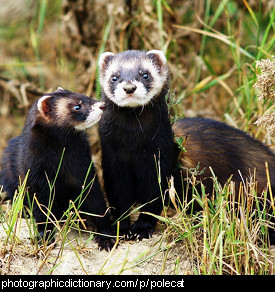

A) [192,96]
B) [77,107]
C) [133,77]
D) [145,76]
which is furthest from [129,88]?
[192,96]

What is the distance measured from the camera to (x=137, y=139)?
425 cm

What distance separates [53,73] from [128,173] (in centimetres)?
436

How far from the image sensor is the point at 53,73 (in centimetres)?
832

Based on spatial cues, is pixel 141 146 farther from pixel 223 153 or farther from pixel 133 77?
pixel 223 153

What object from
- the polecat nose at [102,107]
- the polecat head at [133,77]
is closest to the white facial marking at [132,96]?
the polecat head at [133,77]

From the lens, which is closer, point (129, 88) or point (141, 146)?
point (129, 88)

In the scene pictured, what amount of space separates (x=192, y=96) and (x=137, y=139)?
3094mm

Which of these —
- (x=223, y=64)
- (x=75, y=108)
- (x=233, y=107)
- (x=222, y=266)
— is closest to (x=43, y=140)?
(x=75, y=108)

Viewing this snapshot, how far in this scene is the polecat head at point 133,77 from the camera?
3973 millimetres

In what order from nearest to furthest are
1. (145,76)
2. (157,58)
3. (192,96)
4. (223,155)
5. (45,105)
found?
(45,105)
(145,76)
(157,58)
(223,155)
(192,96)

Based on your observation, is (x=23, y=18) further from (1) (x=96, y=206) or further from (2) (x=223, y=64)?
(1) (x=96, y=206)

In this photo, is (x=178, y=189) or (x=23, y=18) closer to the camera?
(x=178, y=189)

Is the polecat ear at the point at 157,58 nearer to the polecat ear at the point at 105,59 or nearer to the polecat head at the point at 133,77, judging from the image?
the polecat head at the point at 133,77

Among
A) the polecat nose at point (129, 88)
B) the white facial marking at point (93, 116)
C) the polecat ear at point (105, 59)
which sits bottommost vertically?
the white facial marking at point (93, 116)
